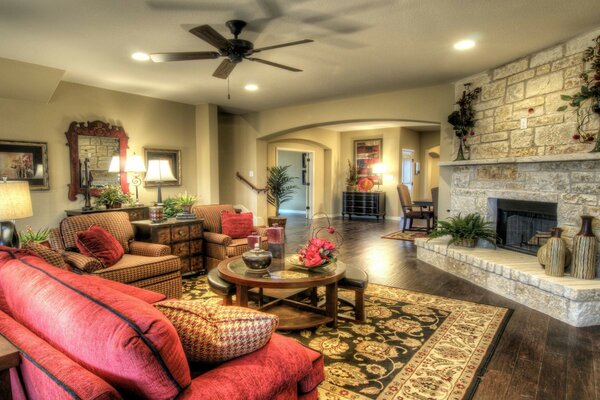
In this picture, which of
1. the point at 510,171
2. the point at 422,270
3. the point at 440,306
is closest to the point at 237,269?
the point at 440,306

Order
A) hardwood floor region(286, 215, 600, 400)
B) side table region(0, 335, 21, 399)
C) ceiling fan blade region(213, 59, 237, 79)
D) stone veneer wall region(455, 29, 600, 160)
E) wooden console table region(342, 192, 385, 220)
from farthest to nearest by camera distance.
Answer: wooden console table region(342, 192, 385, 220), stone veneer wall region(455, 29, 600, 160), ceiling fan blade region(213, 59, 237, 79), hardwood floor region(286, 215, 600, 400), side table region(0, 335, 21, 399)

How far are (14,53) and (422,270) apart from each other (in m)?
5.38

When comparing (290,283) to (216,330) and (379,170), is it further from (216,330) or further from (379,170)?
(379,170)

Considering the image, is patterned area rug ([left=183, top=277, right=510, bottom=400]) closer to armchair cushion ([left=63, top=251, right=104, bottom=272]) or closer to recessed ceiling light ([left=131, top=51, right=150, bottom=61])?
armchair cushion ([left=63, top=251, right=104, bottom=272])

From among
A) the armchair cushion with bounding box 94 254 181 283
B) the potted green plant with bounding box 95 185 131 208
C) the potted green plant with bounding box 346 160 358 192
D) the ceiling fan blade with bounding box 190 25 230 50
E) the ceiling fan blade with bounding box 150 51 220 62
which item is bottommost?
the armchair cushion with bounding box 94 254 181 283

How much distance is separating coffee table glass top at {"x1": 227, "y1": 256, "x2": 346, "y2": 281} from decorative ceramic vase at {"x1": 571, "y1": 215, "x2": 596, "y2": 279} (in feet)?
7.01

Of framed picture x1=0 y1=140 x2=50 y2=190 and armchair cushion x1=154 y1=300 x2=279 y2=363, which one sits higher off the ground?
framed picture x1=0 y1=140 x2=50 y2=190

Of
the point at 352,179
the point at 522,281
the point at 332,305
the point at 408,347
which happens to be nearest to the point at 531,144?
the point at 522,281

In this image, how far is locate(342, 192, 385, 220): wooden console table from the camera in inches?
381

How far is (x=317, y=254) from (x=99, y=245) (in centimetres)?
194

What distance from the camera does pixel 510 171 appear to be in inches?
171

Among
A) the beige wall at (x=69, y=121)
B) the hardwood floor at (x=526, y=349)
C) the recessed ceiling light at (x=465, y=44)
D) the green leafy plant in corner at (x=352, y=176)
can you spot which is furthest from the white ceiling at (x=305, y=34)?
the green leafy plant in corner at (x=352, y=176)

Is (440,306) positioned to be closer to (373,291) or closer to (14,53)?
(373,291)

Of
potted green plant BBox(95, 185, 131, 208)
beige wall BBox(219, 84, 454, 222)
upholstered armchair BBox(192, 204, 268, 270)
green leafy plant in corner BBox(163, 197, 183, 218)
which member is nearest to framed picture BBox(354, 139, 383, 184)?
beige wall BBox(219, 84, 454, 222)
